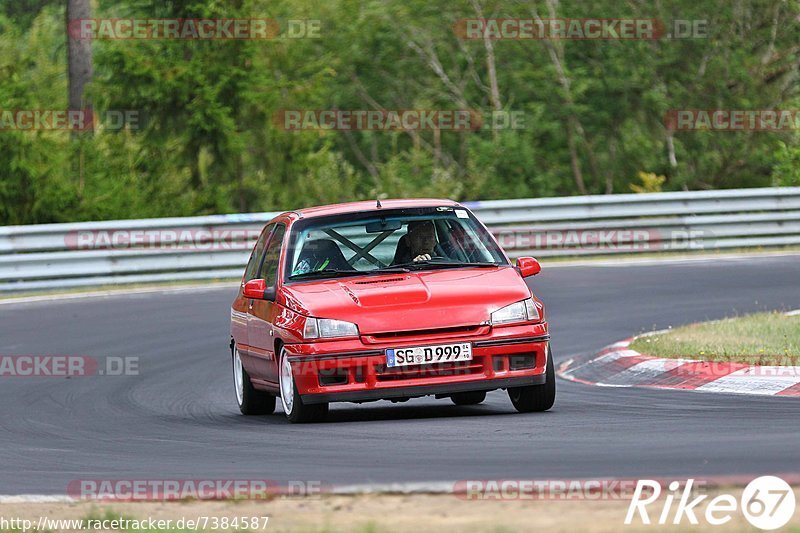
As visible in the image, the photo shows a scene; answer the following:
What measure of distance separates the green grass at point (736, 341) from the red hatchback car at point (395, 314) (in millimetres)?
1931

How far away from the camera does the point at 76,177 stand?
2634 cm

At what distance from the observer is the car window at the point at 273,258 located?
11.4 meters

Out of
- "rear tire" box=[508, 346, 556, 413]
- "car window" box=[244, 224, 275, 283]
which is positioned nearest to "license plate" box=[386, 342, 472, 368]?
"rear tire" box=[508, 346, 556, 413]

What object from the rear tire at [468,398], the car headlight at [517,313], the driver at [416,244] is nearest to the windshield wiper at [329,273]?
the driver at [416,244]

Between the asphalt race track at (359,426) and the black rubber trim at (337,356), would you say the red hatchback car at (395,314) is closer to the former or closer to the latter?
the black rubber trim at (337,356)

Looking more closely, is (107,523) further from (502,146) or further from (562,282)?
(502,146)

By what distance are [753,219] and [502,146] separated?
13.0 metres

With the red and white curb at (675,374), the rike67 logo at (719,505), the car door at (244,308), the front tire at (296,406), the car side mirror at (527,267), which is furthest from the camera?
the car door at (244,308)

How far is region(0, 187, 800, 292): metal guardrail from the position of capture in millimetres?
22016

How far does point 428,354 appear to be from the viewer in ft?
32.6

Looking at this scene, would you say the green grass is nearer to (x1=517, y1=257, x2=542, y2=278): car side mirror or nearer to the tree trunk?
(x1=517, y1=257, x2=542, y2=278): car side mirror

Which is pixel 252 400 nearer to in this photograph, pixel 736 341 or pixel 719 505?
pixel 736 341

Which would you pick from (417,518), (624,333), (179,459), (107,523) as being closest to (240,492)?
(107,523)

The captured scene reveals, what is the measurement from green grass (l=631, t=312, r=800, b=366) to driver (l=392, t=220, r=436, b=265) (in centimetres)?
245
